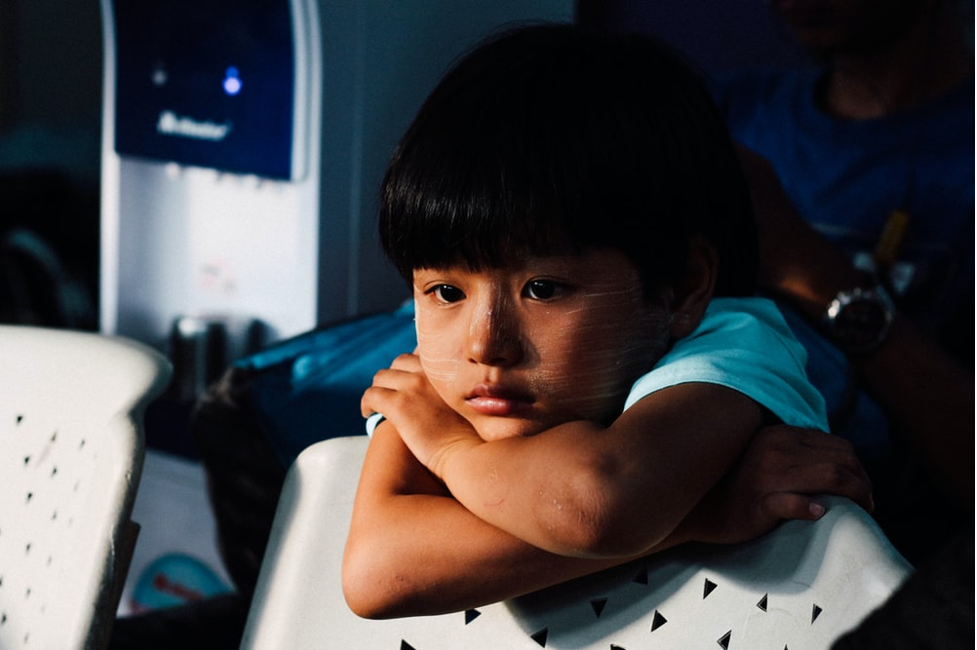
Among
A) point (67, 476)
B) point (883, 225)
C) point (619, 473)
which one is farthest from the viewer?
point (883, 225)

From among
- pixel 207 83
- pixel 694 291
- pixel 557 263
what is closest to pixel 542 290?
pixel 557 263

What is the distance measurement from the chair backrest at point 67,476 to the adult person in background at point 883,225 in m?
0.65

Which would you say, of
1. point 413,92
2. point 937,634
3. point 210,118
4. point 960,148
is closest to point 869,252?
point 960,148

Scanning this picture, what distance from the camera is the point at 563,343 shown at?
0.66m

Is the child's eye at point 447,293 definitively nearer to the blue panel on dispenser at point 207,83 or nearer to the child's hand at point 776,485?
the child's hand at point 776,485

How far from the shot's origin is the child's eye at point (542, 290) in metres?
0.65

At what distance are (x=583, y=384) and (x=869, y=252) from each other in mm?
859

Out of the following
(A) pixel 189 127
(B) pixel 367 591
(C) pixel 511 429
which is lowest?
(B) pixel 367 591

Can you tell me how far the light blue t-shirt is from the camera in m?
0.63

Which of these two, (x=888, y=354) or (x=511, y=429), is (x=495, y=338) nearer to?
(x=511, y=429)

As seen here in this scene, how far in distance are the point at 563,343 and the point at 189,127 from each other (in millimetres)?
1061

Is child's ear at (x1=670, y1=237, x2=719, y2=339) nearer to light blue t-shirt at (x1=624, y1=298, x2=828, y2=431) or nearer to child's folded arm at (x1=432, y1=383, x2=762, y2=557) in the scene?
light blue t-shirt at (x1=624, y1=298, x2=828, y2=431)

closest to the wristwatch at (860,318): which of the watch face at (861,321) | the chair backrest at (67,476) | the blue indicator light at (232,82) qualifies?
the watch face at (861,321)

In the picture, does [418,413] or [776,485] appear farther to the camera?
[418,413]
